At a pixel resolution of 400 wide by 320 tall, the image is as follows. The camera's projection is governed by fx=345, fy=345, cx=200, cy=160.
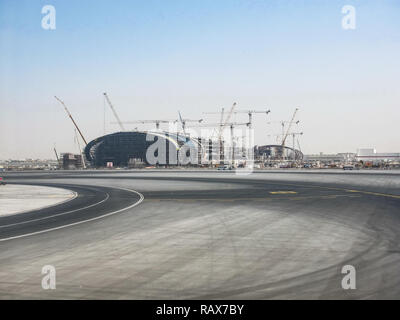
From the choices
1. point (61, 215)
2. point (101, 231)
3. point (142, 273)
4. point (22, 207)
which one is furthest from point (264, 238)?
point (22, 207)

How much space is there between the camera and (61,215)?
20.7 meters

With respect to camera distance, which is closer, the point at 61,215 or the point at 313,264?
the point at 313,264

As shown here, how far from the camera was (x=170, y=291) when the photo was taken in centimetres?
816

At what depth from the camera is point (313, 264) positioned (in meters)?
10.2
